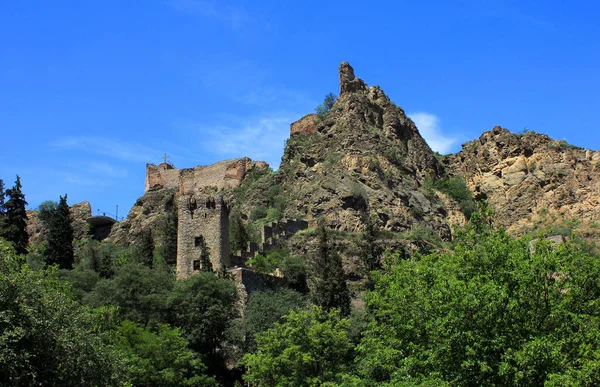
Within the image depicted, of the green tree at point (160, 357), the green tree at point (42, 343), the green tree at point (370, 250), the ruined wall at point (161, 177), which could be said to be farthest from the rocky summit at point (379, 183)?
the green tree at point (42, 343)

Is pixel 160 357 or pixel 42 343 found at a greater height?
pixel 42 343

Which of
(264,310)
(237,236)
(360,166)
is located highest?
(360,166)

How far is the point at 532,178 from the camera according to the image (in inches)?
3029

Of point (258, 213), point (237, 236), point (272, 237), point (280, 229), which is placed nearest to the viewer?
point (237, 236)

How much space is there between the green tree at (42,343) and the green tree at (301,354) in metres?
9.40

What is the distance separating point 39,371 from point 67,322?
2811 mm

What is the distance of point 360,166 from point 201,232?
20.4 m

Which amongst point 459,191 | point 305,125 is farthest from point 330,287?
point 305,125

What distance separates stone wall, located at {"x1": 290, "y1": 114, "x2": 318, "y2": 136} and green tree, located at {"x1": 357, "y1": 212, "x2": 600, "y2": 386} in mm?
50120

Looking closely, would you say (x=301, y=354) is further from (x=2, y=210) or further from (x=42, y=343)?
(x=2, y=210)

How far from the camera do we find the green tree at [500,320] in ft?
95.1

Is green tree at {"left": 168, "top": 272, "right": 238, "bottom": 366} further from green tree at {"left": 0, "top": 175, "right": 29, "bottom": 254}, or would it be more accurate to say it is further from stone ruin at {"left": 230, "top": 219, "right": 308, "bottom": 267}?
green tree at {"left": 0, "top": 175, "right": 29, "bottom": 254}

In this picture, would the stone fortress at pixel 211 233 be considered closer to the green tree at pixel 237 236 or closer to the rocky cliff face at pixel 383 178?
the green tree at pixel 237 236

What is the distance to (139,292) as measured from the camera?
5109 cm
